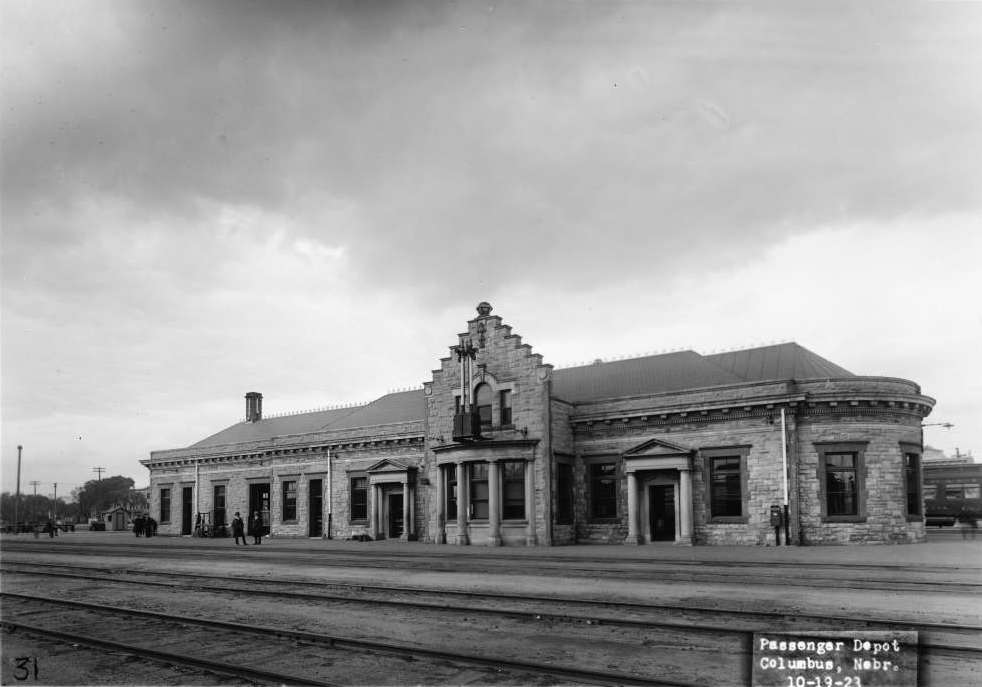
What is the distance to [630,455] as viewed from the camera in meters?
31.0

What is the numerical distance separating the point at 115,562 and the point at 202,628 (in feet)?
56.7

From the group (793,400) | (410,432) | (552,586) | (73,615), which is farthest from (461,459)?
(73,615)

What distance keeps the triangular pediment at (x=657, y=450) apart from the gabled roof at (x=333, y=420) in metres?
11.9

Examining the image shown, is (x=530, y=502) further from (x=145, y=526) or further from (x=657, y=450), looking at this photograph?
(x=145, y=526)

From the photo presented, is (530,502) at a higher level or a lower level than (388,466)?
lower

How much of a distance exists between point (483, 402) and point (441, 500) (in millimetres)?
4531

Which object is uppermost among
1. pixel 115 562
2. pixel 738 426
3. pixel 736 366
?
pixel 736 366

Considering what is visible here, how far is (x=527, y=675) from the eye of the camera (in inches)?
332

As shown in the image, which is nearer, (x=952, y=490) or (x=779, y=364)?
(x=779, y=364)

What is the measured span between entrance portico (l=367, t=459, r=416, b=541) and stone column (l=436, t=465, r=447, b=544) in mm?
3312

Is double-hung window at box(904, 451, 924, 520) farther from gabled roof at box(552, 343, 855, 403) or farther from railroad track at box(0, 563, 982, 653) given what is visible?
railroad track at box(0, 563, 982, 653)

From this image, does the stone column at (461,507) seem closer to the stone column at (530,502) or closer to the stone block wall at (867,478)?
the stone column at (530,502)

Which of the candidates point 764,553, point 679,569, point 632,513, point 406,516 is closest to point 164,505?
point 406,516

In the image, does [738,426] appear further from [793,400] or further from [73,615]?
[73,615]
